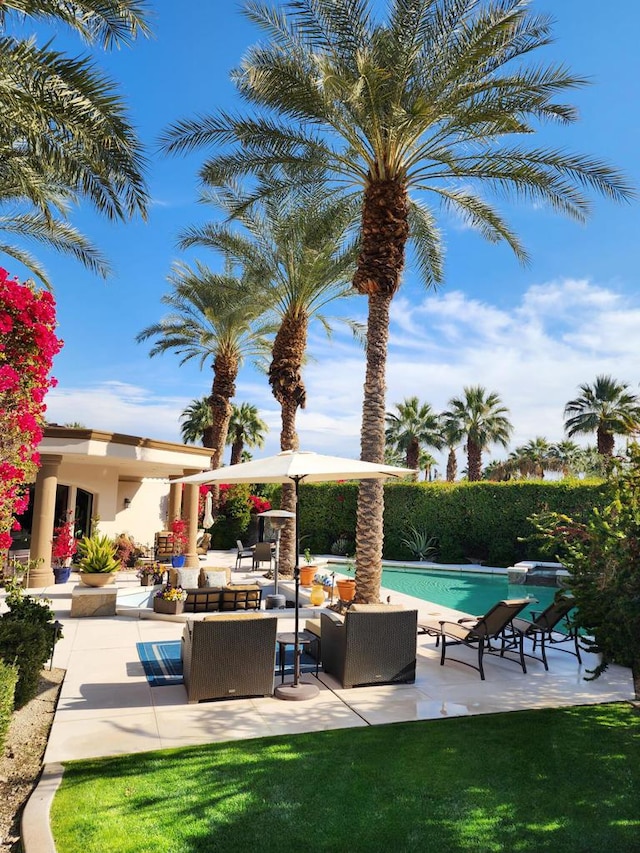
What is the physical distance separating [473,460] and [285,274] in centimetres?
2656

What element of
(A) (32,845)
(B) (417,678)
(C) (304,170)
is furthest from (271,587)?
(A) (32,845)

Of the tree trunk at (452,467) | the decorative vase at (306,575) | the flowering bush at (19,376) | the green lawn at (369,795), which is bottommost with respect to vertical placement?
the green lawn at (369,795)

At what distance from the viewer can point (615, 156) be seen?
12102 millimetres

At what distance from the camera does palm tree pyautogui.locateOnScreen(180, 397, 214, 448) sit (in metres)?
41.0

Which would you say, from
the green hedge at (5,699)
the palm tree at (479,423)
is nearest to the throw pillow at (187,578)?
the green hedge at (5,699)

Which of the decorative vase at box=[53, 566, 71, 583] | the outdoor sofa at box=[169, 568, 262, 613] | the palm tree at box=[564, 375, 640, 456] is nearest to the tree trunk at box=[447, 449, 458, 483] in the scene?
the palm tree at box=[564, 375, 640, 456]

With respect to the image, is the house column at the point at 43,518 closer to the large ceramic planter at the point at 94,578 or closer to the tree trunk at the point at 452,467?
the large ceramic planter at the point at 94,578

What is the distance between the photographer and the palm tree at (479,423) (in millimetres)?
40531

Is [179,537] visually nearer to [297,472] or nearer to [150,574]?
[150,574]

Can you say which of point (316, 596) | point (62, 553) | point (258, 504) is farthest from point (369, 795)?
point (258, 504)

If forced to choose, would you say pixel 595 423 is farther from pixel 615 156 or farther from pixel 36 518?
pixel 36 518

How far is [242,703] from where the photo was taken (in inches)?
280

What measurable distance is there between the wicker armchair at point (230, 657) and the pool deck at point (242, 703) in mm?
175

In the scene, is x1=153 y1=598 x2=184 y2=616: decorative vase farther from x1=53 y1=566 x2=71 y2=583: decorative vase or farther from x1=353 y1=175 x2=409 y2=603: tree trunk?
x1=53 y1=566 x2=71 y2=583: decorative vase
